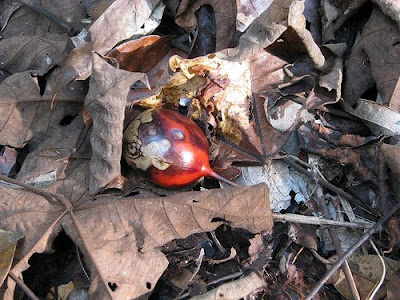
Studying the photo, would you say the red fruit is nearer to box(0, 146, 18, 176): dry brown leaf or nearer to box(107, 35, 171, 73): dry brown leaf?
box(107, 35, 171, 73): dry brown leaf

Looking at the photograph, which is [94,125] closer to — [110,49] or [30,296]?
[110,49]

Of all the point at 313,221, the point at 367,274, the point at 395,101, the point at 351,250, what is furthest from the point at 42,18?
A: the point at 367,274

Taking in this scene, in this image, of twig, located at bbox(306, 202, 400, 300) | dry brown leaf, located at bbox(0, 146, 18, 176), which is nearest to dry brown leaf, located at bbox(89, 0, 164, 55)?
dry brown leaf, located at bbox(0, 146, 18, 176)

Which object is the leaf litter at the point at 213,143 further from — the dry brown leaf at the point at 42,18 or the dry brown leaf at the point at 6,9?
the dry brown leaf at the point at 6,9

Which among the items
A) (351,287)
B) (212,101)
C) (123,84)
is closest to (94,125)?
(123,84)

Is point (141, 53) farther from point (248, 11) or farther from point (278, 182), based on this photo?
point (278, 182)
